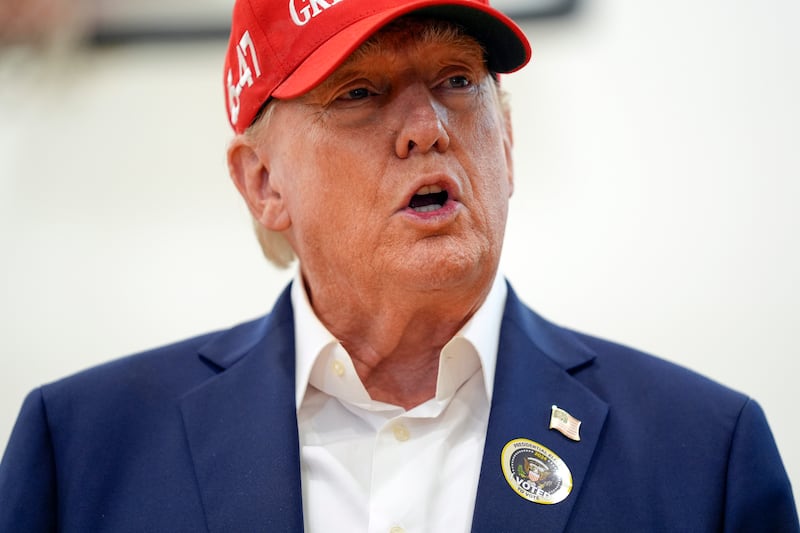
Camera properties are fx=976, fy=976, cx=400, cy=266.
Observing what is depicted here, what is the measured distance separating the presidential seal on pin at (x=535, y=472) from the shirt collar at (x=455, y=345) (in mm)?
113

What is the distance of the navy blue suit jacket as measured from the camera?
1439 millimetres

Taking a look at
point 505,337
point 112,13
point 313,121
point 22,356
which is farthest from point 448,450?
point 112,13

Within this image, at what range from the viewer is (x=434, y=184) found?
149cm

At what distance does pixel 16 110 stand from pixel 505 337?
186 centimetres

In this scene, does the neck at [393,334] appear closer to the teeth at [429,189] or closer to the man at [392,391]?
the man at [392,391]

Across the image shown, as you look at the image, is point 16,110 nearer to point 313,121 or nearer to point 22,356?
point 22,356

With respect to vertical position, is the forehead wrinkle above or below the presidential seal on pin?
above

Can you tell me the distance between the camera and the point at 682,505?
4.74 feet

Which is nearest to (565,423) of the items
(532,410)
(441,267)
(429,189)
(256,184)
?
(532,410)

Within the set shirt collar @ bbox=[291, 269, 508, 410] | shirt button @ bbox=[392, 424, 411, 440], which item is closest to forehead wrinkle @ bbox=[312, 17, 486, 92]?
shirt collar @ bbox=[291, 269, 508, 410]

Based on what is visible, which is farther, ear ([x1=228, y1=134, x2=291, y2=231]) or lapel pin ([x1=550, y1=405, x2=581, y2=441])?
ear ([x1=228, y1=134, x2=291, y2=231])

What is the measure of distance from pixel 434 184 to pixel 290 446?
0.46 meters

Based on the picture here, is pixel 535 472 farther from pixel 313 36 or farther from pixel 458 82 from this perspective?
pixel 313 36

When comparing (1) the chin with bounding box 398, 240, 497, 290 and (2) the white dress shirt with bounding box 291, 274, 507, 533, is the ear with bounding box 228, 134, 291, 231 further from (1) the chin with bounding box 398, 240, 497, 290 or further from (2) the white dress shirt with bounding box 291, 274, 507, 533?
(1) the chin with bounding box 398, 240, 497, 290
